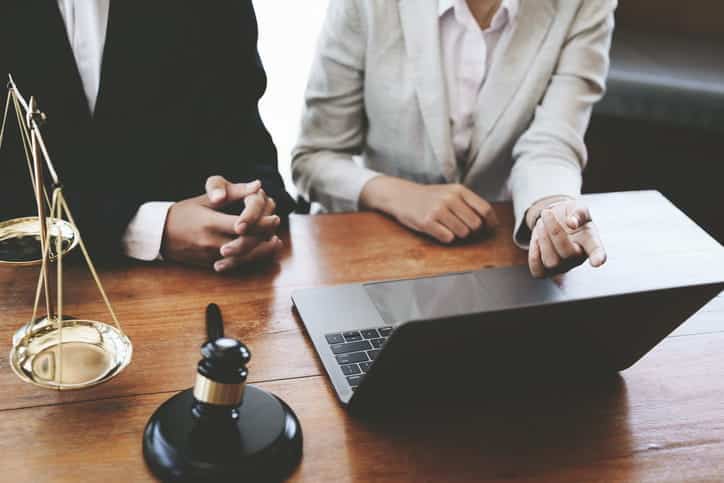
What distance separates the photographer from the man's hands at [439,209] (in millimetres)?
1145

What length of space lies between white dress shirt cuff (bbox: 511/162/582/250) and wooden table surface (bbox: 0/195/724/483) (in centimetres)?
22

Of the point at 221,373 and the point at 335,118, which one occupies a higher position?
the point at 221,373

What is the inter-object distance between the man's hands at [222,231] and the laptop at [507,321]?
0.11 meters

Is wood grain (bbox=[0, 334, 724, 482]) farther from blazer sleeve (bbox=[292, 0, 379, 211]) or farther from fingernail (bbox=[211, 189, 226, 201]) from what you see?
blazer sleeve (bbox=[292, 0, 379, 211])

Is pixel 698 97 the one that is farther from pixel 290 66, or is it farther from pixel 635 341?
pixel 635 341

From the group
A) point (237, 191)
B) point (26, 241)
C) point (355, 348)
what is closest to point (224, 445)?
point (355, 348)

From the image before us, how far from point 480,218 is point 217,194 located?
0.40 meters

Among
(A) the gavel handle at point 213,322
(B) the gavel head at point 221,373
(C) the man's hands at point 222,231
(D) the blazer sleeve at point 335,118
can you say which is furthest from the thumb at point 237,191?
(B) the gavel head at point 221,373

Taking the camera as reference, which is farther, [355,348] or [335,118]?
[335,118]

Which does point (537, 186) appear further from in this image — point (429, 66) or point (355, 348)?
point (355, 348)

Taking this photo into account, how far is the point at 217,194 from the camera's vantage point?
1.06 m

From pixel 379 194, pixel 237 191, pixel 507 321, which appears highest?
pixel 507 321

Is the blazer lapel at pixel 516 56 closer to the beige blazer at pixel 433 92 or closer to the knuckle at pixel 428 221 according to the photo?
the beige blazer at pixel 433 92

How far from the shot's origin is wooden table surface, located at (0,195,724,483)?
0.72 m
